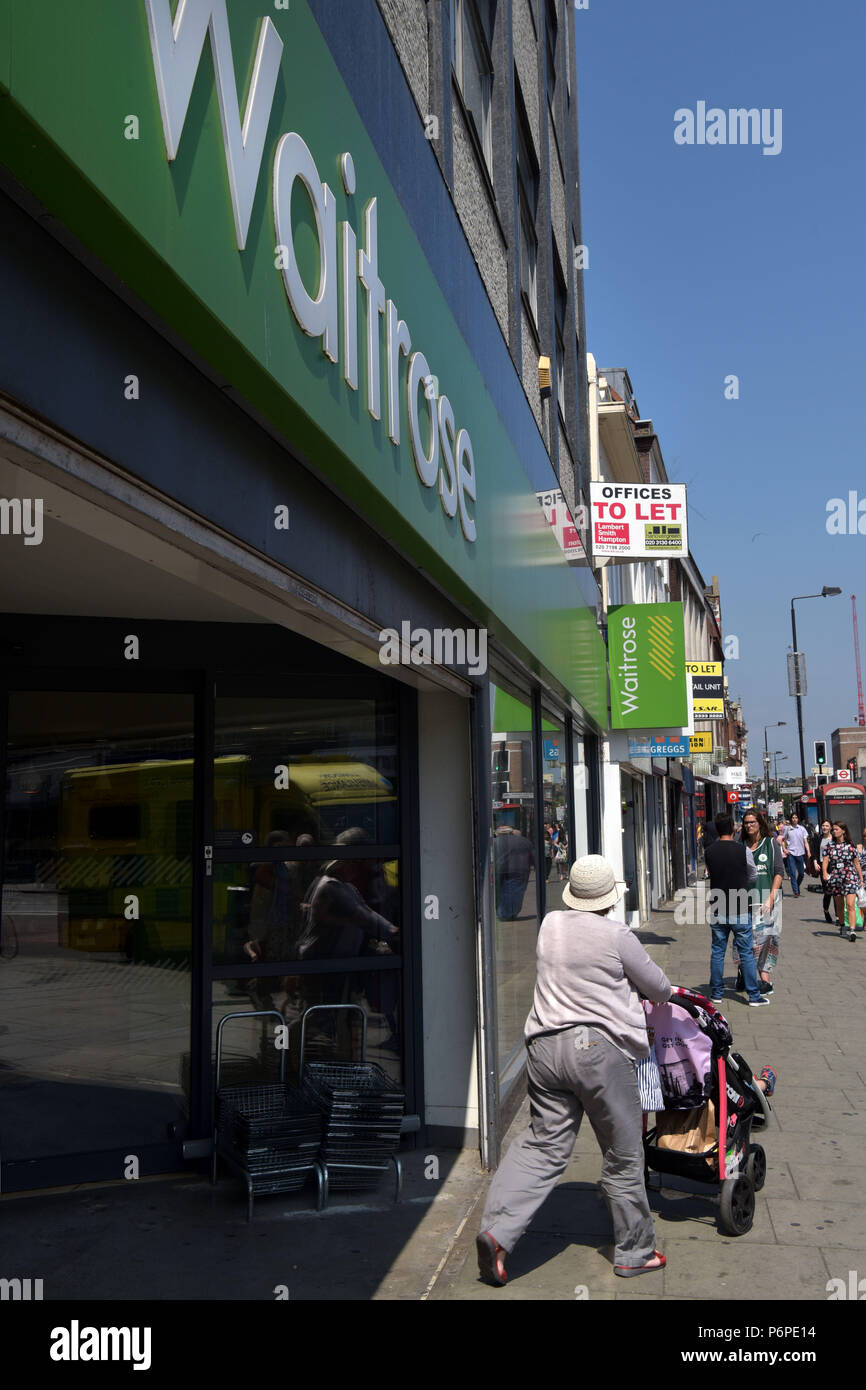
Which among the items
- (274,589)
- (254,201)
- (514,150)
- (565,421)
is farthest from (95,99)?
(565,421)

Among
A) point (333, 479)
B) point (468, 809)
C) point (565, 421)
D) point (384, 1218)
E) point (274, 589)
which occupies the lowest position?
point (384, 1218)

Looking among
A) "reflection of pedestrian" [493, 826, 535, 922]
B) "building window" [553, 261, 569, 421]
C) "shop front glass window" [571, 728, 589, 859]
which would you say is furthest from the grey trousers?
"building window" [553, 261, 569, 421]

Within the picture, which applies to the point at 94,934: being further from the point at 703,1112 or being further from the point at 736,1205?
the point at 736,1205

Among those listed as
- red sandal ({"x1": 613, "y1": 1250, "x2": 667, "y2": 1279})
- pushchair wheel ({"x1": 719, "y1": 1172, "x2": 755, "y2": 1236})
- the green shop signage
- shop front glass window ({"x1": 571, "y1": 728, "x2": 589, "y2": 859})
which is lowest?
red sandal ({"x1": 613, "y1": 1250, "x2": 667, "y2": 1279})

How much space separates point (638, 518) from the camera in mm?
14242

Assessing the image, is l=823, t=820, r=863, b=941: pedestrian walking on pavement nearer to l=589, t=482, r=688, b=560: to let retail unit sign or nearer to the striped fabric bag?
l=589, t=482, r=688, b=560: to let retail unit sign

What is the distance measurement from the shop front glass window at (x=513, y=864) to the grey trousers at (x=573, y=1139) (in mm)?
2186

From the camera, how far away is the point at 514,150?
944cm

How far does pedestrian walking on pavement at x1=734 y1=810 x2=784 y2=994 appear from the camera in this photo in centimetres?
1101

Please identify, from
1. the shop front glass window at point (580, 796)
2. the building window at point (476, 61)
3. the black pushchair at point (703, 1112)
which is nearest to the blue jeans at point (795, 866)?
the shop front glass window at point (580, 796)

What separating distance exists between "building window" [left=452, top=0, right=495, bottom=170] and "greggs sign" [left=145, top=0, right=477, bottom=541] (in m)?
3.70

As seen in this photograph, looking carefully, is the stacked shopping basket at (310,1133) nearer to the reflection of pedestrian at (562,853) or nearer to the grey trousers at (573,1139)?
the grey trousers at (573,1139)

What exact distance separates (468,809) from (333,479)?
3.00 m
